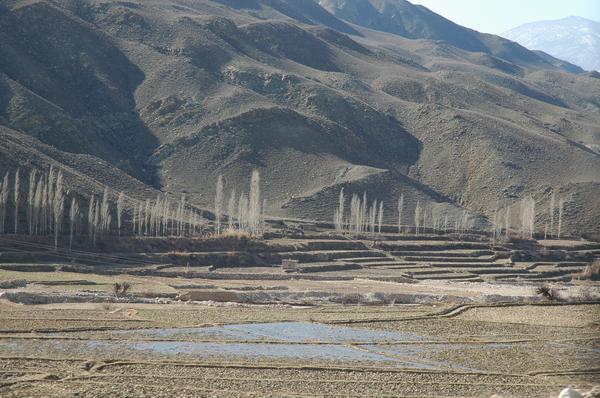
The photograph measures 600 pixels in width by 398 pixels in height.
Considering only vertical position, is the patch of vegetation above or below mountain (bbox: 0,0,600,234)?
below

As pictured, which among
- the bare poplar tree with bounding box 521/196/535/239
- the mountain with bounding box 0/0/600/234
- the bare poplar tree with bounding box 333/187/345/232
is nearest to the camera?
the bare poplar tree with bounding box 333/187/345/232

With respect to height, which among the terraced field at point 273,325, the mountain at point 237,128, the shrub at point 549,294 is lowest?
the terraced field at point 273,325

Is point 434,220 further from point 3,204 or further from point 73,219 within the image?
point 3,204

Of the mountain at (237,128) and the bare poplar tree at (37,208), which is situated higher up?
the mountain at (237,128)

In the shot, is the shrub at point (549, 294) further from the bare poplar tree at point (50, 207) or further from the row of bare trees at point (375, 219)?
the row of bare trees at point (375, 219)

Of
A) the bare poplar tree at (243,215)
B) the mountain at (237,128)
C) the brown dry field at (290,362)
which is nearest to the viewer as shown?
the brown dry field at (290,362)

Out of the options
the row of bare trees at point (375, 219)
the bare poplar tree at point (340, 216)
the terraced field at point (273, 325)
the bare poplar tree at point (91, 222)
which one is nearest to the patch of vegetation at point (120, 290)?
the terraced field at point (273, 325)

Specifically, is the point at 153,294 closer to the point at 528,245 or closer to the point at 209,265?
the point at 209,265

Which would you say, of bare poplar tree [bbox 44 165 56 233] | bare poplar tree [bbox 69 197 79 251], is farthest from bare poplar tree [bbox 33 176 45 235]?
bare poplar tree [bbox 69 197 79 251]

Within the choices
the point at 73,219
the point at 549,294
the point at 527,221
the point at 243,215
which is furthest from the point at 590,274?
the point at 73,219

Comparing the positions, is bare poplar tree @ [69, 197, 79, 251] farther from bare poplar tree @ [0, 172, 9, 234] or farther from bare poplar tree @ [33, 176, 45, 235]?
bare poplar tree @ [0, 172, 9, 234]
